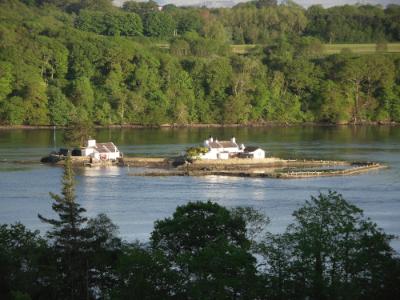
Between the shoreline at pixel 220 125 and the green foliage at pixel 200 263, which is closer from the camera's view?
the green foliage at pixel 200 263

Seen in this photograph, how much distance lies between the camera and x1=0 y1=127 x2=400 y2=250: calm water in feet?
95.6

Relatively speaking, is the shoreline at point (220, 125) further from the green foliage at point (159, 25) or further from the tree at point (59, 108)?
the green foliage at point (159, 25)

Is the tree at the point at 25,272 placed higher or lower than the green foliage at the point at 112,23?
lower

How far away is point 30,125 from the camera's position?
63750 millimetres

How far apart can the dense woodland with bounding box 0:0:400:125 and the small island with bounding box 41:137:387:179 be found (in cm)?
1893

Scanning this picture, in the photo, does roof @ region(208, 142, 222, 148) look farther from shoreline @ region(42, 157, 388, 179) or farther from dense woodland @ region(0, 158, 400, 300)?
dense woodland @ region(0, 158, 400, 300)

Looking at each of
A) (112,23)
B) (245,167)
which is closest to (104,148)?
(245,167)

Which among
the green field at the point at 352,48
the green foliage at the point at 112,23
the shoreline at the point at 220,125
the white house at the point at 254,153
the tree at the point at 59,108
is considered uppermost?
the green foliage at the point at 112,23

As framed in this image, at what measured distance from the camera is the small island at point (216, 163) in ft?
133

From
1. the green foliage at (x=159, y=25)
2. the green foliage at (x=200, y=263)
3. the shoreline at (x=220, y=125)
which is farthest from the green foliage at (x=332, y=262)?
the green foliage at (x=159, y=25)

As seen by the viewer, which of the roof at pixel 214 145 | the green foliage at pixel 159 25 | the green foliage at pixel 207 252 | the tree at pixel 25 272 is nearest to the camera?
the green foliage at pixel 207 252

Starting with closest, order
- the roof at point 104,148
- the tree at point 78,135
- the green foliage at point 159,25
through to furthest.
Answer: the roof at point 104,148 < the tree at point 78,135 < the green foliage at point 159,25

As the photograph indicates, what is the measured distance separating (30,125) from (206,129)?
9298 millimetres

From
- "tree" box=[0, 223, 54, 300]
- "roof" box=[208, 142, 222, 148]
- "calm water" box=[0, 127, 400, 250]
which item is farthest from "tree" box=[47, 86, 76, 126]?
"tree" box=[0, 223, 54, 300]
